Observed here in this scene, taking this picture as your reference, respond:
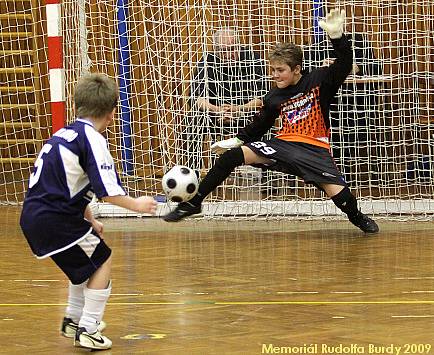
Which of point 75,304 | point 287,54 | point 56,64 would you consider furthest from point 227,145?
point 75,304

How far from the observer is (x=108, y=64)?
9797 millimetres

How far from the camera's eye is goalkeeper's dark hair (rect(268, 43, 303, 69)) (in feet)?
24.7

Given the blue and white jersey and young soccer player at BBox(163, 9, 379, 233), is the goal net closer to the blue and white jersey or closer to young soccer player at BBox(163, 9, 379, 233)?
young soccer player at BBox(163, 9, 379, 233)

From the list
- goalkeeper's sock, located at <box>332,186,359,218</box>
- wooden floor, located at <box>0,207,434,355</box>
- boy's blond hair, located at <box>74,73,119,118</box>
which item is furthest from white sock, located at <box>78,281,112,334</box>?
goalkeeper's sock, located at <box>332,186,359,218</box>

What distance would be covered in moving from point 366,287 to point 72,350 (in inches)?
73.8

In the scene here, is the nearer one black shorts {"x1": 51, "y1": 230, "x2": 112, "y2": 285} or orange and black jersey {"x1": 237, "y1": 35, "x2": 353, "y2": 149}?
black shorts {"x1": 51, "y1": 230, "x2": 112, "y2": 285}

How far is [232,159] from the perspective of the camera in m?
7.63

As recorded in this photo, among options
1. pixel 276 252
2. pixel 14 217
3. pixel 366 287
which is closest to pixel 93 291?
pixel 366 287

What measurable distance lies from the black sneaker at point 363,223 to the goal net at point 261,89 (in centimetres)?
102

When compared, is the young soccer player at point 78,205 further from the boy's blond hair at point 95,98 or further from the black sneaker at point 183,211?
the black sneaker at point 183,211

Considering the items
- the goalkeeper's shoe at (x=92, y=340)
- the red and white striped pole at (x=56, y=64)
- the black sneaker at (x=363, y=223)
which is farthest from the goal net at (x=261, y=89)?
the goalkeeper's shoe at (x=92, y=340)

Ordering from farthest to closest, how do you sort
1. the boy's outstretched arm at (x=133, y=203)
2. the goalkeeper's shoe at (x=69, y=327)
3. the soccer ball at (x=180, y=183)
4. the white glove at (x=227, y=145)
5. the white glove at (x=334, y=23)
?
the white glove at (x=227, y=145) < the white glove at (x=334, y=23) < the soccer ball at (x=180, y=183) < the goalkeeper's shoe at (x=69, y=327) < the boy's outstretched arm at (x=133, y=203)

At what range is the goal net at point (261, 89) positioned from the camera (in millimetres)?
9016

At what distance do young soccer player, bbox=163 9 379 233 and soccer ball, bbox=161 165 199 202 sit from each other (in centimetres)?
61
